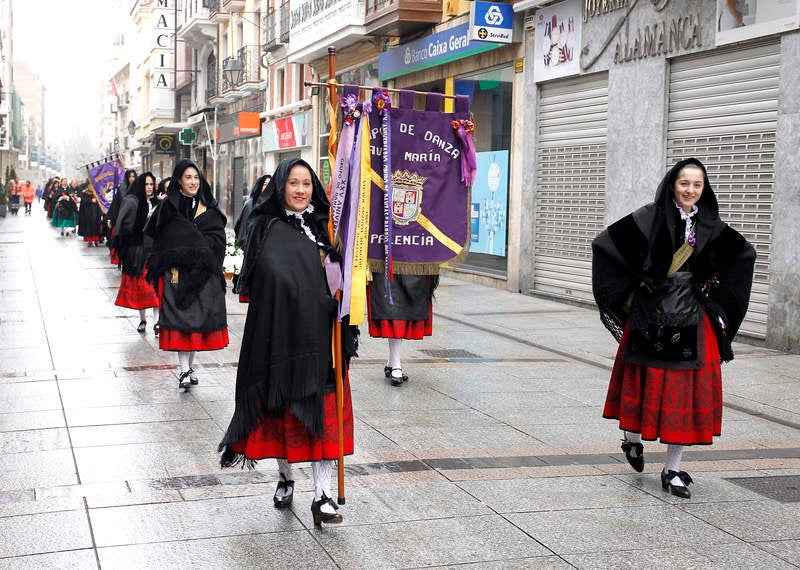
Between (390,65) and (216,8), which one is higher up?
(216,8)

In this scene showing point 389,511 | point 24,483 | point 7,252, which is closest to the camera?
point 389,511

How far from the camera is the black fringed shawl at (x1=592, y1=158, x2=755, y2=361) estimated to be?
5609mm

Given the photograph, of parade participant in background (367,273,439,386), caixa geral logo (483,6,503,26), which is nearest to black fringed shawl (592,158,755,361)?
parade participant in background (367,273,439,386)

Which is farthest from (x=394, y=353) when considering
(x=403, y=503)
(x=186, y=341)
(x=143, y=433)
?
(x=403, y=503)

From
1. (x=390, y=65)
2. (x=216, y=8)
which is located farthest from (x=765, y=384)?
(x=216, y=8)

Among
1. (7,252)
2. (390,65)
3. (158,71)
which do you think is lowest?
(7,252)

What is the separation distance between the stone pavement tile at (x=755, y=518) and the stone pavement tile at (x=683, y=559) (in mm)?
251

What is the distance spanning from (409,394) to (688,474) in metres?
2.97

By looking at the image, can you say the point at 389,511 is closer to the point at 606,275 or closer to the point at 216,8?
the point at 606,275

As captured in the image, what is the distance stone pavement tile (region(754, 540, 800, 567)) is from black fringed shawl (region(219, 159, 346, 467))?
209cm

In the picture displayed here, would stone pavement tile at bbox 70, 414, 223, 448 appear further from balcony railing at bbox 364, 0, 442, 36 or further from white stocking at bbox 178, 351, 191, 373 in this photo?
balcony railing at bbox 364, 0, 442, 36

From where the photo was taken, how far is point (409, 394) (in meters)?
8.41

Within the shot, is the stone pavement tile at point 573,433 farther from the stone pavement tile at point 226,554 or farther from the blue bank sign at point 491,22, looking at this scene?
the blue bank sign at point 491,22

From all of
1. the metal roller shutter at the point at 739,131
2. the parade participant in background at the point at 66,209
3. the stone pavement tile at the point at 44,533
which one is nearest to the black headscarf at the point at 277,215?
the stone pavement tile at the point at 44,533
